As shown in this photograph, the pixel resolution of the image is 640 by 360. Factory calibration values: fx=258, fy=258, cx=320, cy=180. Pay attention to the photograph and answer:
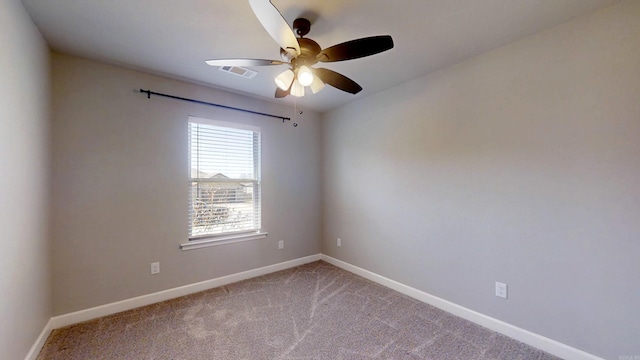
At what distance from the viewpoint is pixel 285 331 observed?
2197 mm

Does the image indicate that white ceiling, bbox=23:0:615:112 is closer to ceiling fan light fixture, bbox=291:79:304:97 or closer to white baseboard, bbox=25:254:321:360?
ceiling fan light fixture, bbox=291:79:304:97

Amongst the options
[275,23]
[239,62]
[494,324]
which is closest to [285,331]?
[494,324]

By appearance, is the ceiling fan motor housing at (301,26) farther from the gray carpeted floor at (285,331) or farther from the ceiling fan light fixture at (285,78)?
the gray carpeted floor at (285,331)

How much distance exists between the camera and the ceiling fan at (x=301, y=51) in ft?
4.55

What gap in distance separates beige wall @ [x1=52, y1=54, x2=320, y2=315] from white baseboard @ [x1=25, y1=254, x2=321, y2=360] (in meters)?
0.06

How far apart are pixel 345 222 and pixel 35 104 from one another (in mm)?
3287

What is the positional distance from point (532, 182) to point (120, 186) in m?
3.66

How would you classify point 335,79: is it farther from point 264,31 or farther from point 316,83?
point 264,31

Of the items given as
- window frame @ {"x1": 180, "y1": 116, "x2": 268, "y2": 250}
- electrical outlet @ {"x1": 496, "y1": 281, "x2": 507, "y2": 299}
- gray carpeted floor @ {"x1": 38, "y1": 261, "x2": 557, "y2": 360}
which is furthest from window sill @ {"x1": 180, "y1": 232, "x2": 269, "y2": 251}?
electrical outlet @ {"x1": 496, "y1": 281, "x2": 507, "y2": 299}

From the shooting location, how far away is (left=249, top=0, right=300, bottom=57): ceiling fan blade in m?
1.29

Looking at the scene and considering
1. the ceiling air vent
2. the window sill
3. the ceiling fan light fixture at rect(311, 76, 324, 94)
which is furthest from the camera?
the window sill

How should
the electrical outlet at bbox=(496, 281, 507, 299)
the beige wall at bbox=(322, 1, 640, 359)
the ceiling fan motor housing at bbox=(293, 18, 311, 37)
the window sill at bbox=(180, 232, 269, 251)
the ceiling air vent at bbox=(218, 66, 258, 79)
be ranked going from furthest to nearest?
the window sill at bbox=(180, 232, 269, 251)
the ceiling air vent at bbox=(218, 66, 258, 79)
the electrical outlet at bbox=(496, 281, 507, 299)
the ceiling fan motor housing at bbox=(293, 18, 311, 37)
the beige wall at bbox=(322, 1, 640, 359)

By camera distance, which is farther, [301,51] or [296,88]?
[296,88]

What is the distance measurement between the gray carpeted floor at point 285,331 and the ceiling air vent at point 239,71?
7.87 feet
